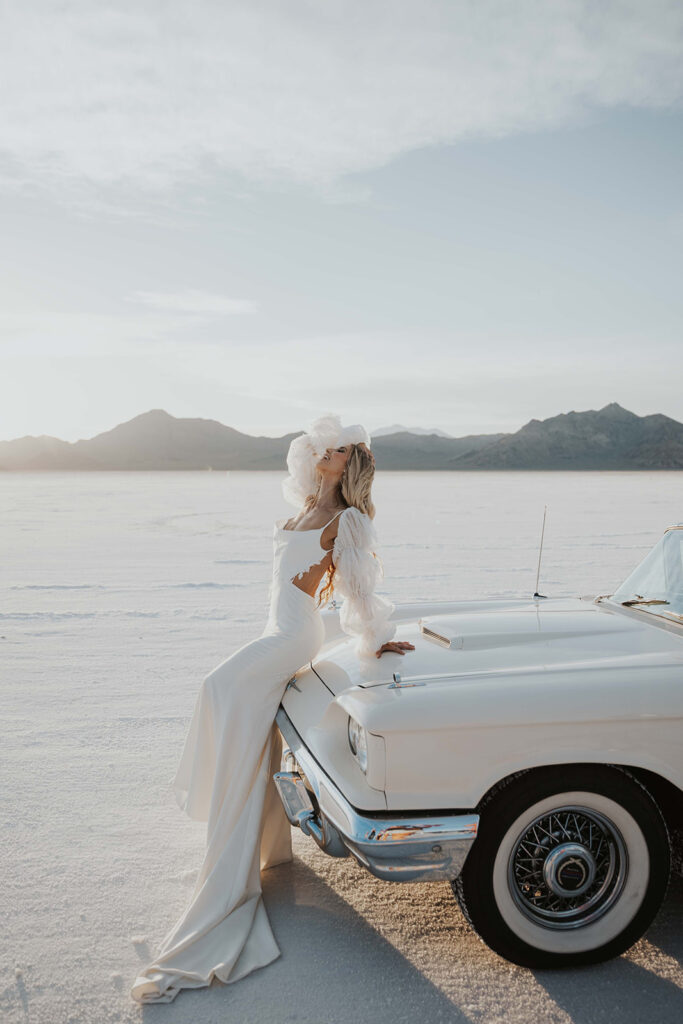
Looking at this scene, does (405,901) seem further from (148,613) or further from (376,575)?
(148,613)

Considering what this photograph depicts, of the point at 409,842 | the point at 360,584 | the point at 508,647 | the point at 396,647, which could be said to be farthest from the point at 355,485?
the point at 409,842

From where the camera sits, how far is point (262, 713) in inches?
148

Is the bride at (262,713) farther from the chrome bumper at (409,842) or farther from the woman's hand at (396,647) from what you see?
the chrome bumper at (409,842)

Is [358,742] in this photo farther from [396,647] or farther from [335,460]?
[335,460]

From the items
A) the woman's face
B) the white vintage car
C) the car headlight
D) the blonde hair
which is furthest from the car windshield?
the car headlight

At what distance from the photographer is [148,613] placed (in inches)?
396

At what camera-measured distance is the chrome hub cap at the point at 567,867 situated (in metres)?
2.99

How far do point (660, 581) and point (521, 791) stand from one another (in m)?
1.76

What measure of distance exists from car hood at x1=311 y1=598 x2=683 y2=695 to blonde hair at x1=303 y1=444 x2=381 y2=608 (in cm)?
30

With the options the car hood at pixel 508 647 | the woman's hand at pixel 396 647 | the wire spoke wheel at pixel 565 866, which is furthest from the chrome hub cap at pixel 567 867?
the woman's hand at pixel 396 647

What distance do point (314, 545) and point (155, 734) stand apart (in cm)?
229

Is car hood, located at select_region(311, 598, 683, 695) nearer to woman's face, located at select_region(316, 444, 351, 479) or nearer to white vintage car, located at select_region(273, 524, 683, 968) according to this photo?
white vintage car, located at select_region(273, 524, 683, 968)

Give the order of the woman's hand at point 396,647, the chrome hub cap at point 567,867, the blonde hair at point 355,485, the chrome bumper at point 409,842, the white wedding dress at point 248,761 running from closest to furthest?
the chrome bumper at point 409,842
the chrome hub cap at point 567,867
the white wedding dress at point 248,761
the woman's hand at point 396,647
the blonde hair at point 355,485

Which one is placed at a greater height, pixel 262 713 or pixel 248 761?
pixel 262 713
